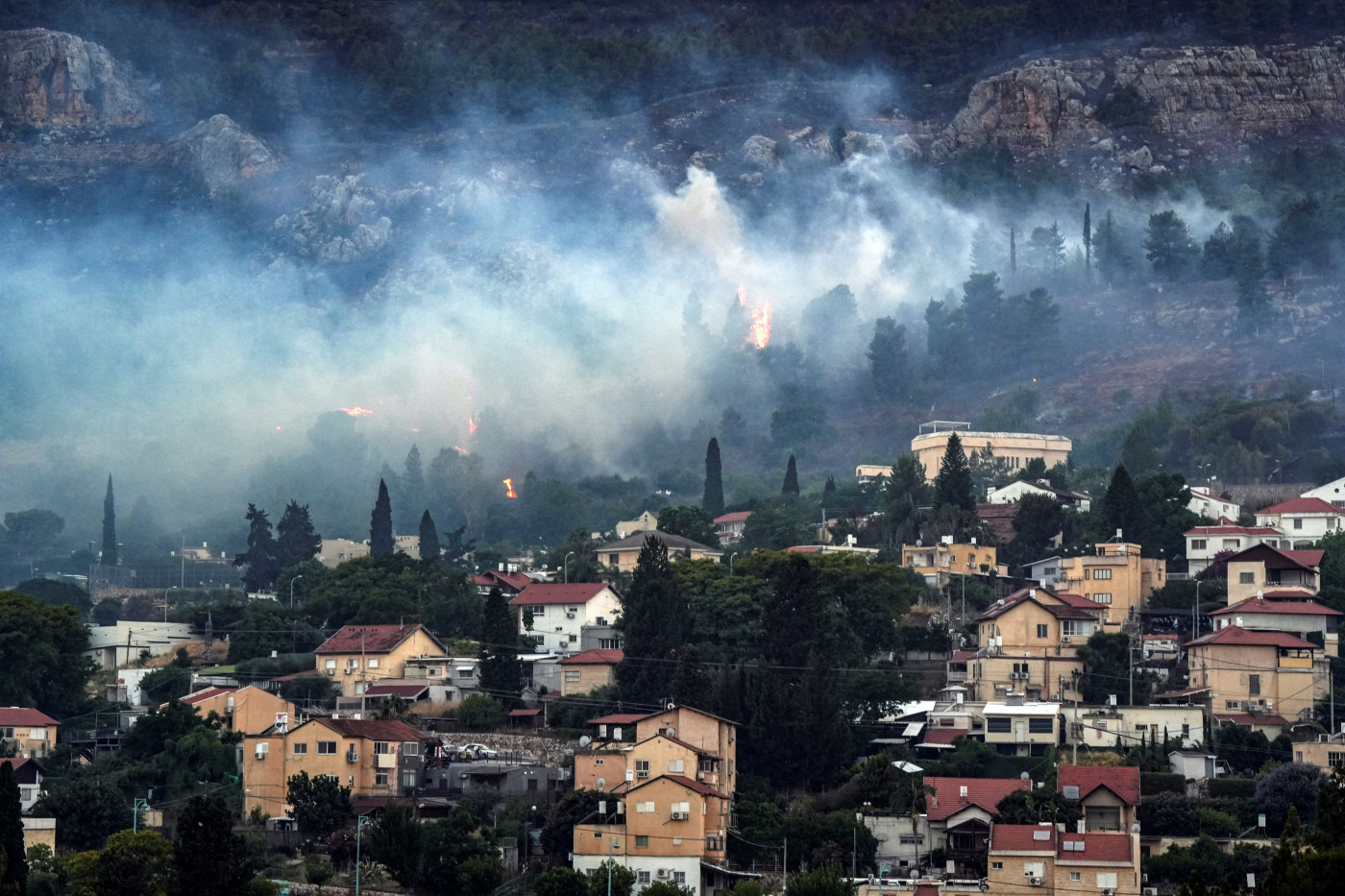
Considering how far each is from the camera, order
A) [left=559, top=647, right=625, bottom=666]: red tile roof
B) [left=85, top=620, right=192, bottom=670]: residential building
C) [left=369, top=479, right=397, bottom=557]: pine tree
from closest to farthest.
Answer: [left=559, top=647, right=625, bottom=666]: red tile roof < [left=85, top=620, right=192, bottom=670]: residential building < [left=369, top=479, right=397, bottom=557]: pine tree

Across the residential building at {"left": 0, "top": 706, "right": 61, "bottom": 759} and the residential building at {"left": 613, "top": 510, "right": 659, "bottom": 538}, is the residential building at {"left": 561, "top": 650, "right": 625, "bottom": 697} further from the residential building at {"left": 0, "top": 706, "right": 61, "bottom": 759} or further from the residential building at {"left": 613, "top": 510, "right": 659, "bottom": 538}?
the residential building at {"left": 613, "top": 510, "right": 659, "bottom": 538}

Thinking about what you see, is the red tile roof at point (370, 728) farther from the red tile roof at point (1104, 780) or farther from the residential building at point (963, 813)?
the red tile roof at point (1104, 780)

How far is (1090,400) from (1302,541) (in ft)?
235

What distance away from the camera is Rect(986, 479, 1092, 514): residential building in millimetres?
134125

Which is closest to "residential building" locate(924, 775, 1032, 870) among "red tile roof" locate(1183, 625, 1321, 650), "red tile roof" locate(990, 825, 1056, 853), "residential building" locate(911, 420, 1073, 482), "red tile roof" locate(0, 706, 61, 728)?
"red tile roof" locate(990, 825, 1056, 853)

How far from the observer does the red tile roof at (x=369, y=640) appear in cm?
10606

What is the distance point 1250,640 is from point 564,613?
31.3 meters

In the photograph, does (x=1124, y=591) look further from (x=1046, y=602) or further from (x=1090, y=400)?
(x=1090, y=400)

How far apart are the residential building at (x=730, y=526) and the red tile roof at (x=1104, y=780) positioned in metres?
54.7

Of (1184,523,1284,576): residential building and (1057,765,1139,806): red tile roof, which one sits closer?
(1057,765,1139,806): red tile roof

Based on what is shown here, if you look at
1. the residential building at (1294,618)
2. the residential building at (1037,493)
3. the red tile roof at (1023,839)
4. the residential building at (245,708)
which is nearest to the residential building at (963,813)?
the red tile roof at (1023,839)

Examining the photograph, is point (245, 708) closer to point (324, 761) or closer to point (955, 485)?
point (324, 761)

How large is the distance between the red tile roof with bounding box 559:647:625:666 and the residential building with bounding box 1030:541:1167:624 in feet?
73.5

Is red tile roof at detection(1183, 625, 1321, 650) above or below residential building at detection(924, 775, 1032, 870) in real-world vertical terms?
above
